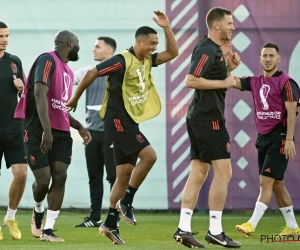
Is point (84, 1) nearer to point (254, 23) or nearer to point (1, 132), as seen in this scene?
point (254, 23)

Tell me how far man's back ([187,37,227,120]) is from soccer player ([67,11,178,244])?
2.44 feet

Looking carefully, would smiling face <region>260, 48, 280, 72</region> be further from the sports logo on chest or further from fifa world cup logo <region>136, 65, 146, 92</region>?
the sports logo on chest

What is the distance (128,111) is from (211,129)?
100cm

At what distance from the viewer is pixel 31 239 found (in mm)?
9156

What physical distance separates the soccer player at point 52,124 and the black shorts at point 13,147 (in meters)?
0.35

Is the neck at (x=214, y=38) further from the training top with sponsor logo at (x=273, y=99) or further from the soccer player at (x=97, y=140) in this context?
the soccer player at (x=97, y=140)

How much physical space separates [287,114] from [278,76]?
0.48 meters

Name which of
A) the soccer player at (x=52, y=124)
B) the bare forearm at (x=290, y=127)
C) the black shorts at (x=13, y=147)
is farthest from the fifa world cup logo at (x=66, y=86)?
the bare forearm at (x=290, y=127)

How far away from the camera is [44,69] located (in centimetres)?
868

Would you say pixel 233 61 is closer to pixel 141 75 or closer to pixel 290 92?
pixel 141 75

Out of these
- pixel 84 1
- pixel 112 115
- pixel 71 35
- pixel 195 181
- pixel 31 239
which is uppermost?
pixel 84 1

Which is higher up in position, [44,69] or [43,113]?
[44,69]

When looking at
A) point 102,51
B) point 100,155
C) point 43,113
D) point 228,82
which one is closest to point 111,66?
point 43,113

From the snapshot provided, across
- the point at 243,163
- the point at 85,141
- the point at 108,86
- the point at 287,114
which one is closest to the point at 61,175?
the point at 85,141
